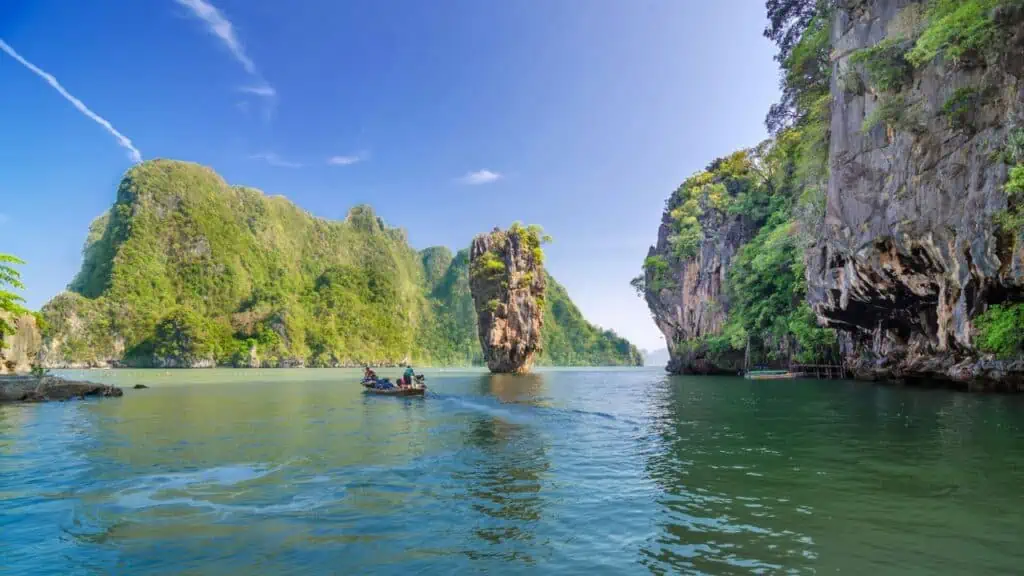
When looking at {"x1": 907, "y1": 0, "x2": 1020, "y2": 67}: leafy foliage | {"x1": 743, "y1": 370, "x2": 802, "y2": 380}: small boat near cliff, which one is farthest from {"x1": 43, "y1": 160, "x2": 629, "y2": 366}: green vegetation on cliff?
{"x1": 907, "y1": 0, "x2": 1020, "y2": 67}: leafy foliage

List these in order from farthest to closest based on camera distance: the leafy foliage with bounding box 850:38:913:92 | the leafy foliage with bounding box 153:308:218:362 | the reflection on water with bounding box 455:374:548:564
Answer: the leafy foliage with bounding box 153:308:218:362 → the leafy foliage with bounding box 850:38:913:92 → the reflection on water with bounding box 455:374:548:564

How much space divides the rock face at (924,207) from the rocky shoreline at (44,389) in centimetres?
3955

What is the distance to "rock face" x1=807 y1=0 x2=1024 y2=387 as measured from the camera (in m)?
18.2

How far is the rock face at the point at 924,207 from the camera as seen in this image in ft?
59.8

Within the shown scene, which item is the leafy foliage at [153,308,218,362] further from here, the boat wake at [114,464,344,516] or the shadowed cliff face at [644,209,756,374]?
the boat wake at [114,464,344,516]

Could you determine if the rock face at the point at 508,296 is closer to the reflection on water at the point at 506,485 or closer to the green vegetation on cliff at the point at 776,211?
the green vegetation on cliff at the point at 776,211

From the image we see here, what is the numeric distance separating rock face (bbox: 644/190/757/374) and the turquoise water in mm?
40861

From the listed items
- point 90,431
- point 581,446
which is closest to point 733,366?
point 581,446

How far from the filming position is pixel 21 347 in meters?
33.7

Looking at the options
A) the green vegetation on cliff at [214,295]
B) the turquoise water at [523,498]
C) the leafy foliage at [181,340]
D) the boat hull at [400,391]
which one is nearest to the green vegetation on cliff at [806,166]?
the turquoise water at [523,498]

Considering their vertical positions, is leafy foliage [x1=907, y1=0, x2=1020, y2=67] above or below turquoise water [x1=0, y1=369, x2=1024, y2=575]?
above

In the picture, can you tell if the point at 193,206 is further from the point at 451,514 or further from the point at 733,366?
the point at 451,514

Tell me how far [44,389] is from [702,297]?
56.2m

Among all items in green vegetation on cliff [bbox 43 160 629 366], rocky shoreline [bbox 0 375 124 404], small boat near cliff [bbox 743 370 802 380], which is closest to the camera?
rocky shoreline [bbox 0 375 124 404]
